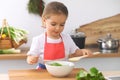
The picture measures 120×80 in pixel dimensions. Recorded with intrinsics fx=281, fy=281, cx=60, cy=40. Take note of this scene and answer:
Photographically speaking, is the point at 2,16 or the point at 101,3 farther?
the point at 101,3

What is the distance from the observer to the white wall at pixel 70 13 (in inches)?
98.0

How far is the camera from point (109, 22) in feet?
8.70

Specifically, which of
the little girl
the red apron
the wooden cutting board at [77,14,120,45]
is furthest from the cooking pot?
the red apron

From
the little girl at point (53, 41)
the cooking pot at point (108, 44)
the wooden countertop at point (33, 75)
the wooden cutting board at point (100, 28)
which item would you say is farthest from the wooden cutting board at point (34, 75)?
the wooden cutting board at point (100, 28)

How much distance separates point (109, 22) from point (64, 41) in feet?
3.38

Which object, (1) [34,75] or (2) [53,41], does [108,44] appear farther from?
(1) [34,75]

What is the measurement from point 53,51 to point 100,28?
42.4 inches

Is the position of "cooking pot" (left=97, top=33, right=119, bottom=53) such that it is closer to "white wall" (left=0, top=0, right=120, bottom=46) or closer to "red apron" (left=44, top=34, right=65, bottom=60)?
"white wall" (left=0, top=0, right=120, bottom=46)

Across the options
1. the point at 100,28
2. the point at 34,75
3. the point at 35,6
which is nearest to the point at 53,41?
the point at 34,75

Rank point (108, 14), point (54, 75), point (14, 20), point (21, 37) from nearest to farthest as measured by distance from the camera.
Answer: point (54, 75) → point (21, 37) → point (14, 20) → point (108, 14)

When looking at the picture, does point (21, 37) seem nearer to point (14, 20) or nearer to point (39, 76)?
point (14, 20)

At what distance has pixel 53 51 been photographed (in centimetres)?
165

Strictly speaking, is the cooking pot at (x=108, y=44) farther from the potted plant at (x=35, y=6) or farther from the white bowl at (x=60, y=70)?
the white bowl at (x=60, y=70)

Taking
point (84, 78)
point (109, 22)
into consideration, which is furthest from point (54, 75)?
point (109, 22)
